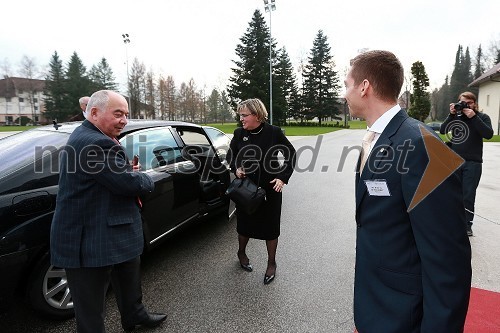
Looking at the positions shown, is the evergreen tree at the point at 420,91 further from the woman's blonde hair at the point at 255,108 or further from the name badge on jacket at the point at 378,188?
the name badge on jacket at the point at 378,188

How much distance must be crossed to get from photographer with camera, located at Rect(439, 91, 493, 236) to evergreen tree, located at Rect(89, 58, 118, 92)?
2655 inches

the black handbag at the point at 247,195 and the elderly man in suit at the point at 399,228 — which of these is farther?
the black handbag at the point at 247,195

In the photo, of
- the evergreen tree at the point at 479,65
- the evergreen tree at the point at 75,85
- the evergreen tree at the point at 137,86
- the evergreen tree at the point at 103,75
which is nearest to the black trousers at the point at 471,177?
the evergreen tree at the point at 137,86

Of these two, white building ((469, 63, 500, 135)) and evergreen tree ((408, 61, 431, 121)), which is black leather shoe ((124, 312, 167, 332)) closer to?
white building ((469, 63, 500, 135))

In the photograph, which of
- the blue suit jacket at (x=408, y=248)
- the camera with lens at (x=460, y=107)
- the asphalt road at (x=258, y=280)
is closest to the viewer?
the blue suit jacket at (x=408, y=248)

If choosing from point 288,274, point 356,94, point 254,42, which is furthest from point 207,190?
point 254,42

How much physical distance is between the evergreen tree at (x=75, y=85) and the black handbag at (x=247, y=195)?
62966mm

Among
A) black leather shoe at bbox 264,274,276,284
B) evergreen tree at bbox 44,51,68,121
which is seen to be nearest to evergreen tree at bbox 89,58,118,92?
evergreen tree at bbox 44,51,68,121

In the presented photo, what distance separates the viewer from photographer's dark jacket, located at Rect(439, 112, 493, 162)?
4430mm

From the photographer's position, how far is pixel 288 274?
11.5ft

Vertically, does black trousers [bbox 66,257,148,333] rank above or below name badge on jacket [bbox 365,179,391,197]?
below

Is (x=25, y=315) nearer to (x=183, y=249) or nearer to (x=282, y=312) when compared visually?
(x=183, y=249)

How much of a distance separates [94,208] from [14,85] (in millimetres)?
100259

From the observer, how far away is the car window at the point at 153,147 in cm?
330
